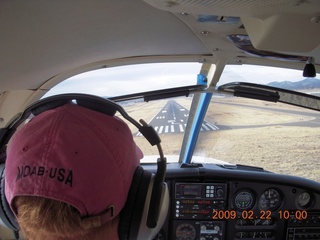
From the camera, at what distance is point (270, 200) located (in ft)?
7.08

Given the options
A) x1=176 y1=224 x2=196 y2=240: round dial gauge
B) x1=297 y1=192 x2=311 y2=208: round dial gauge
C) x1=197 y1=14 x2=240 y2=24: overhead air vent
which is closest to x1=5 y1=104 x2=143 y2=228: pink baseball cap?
x1=197 y1=14 x2=240 y2=24: overhead air vent

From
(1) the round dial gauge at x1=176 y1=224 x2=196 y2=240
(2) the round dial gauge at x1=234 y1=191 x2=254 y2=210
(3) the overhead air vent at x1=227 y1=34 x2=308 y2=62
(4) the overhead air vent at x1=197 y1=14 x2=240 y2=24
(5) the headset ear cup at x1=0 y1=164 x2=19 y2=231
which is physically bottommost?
(1) the round dial gauge at x1=176 y1=224 x2=196 y2=240

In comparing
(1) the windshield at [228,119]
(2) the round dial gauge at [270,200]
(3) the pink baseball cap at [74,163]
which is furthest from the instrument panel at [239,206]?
(3) the pink baseball cap at [74,163]

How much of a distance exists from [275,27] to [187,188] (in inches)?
58.0

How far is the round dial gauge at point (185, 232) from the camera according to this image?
210cm

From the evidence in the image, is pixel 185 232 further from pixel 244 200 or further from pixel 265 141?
pixel 265 141

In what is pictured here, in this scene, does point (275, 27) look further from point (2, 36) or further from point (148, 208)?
point (2, 36)

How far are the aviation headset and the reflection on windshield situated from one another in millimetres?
2198

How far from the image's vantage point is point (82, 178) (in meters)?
0.53

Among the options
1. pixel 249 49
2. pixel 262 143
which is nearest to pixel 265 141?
pixel 262 143

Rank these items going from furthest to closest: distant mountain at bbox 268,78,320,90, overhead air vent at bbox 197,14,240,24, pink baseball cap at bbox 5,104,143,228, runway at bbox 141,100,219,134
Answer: runway at bbox 141,100,219,134 → distant mountain at bbox 268,78,320,90 → overhead air vent at bbox 197,14,240,24 → pink baseball cap at bbox 5,104,143,228

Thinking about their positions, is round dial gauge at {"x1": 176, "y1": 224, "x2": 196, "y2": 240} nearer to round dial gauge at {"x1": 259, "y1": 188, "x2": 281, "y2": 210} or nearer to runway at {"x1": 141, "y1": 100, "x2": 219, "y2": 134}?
round dial gauge at {"x1": 259, "y1": 188, "x2": 281, "y2": 210}

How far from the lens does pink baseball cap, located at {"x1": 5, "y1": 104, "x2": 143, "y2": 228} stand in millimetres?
527

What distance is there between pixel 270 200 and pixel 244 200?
0.68 feet
